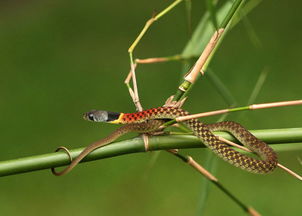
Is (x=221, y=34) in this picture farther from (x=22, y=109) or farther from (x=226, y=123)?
(x=22, y=109)

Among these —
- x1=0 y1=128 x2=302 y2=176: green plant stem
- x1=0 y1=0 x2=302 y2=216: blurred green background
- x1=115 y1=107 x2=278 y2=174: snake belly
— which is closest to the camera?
x1=0 y1=128 x2=302 y2=176: green plant stem

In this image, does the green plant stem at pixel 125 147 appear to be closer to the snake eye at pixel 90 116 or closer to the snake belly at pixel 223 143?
the snake belly at pixel 223 143

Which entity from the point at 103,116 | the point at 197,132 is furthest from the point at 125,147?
the point at 103,116

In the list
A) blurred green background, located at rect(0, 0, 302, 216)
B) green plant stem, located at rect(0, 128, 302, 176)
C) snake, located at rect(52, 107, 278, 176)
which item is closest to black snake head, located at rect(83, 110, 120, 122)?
snake, located at rect(52, 107, 278, 176)

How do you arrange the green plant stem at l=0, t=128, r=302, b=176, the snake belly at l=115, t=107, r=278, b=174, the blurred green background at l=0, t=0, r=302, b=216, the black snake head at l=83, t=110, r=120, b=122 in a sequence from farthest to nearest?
the blurred green background at l=0, t=0, r=302, b=216, the black snake head at l=83, t=110, r=120, b=122, the snake belly at l=115, t=107, r=278, b=174, the green plant stem at l=0, t=128, r=302, b=176

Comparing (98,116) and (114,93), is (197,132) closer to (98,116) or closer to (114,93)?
(98,116)

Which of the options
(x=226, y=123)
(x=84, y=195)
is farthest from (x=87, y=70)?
(x=226, y=123)

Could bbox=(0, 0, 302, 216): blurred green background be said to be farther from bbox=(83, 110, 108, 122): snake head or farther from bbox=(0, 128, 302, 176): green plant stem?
bbox=(0, 128, 302, 176): green plant stem

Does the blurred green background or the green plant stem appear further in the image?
the blurred green background
